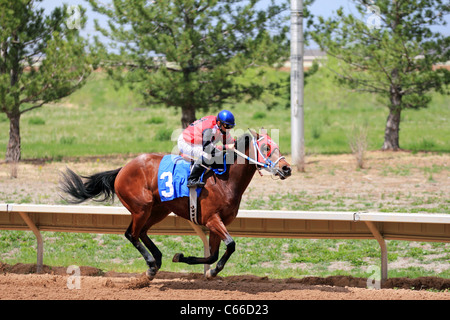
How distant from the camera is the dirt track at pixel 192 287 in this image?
619 centimetres

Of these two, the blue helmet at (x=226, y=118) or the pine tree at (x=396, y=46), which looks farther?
the pine tree at (x=396, y=46)

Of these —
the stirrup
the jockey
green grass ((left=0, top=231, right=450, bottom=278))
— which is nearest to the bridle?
the jockey

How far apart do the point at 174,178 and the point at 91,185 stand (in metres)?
1.25

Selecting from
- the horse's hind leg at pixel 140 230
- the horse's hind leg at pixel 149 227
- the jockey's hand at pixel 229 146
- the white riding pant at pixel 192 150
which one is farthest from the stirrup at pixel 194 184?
the horse's hind leg at pixel 149 227

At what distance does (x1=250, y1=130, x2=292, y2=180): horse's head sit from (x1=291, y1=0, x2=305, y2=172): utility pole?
8.82 meters

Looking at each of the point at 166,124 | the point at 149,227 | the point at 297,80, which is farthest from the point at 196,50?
the point at 149,227

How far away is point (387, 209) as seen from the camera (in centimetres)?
1066

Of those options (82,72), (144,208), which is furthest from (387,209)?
(82,72)

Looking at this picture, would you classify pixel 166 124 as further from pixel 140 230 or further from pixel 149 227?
pixel 140 230

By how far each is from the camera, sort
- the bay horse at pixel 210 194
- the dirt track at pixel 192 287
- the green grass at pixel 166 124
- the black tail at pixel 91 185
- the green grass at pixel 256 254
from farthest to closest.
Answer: the green grass at pixel 166 124 < the green grass at pixel 256 254 < the black tail at pixel 91 185 < the bay horse at pixel 210 194 < the dirt track at pixel 192 287

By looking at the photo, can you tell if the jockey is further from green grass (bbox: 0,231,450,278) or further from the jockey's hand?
green grass (bbox: 0,231,450,278)

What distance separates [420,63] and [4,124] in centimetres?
1410

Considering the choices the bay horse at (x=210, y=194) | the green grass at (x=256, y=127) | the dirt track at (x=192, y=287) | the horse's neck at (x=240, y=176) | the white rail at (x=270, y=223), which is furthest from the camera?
the green grass at (x=256, y=127)

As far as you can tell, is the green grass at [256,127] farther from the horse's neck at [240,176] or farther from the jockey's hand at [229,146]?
the horse's neck at [240,176]
